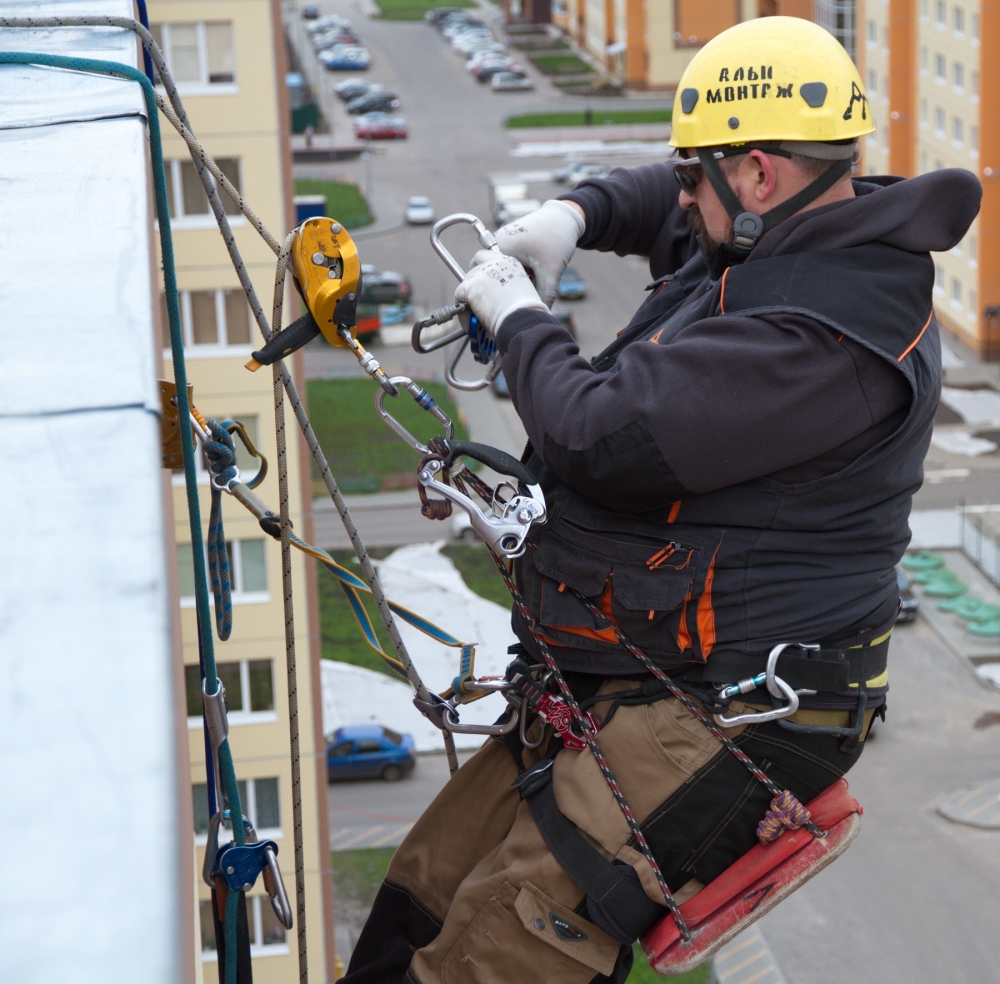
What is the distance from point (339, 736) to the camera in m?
19.7

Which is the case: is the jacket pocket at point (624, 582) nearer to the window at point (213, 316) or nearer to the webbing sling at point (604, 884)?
the webbing sling at point (604, 884)

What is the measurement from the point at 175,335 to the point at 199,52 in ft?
43.4

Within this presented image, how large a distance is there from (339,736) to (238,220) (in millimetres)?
7721

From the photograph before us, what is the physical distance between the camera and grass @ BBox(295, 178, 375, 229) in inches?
1599

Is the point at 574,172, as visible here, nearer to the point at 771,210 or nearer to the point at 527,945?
the point at 771,210

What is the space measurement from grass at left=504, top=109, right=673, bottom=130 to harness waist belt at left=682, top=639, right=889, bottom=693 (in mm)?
48067

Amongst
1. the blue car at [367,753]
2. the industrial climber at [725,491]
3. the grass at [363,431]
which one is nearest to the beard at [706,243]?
the industrial climber at [725,491]

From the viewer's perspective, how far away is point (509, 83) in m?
54.4

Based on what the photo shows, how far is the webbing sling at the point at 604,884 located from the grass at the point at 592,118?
48.2 m

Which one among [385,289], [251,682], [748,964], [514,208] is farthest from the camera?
[514,208]

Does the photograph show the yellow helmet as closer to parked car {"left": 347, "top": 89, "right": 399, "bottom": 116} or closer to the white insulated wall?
the white insulated wall

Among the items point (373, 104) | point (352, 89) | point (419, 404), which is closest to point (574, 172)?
point (373, 104)

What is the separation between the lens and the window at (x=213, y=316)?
15.1m

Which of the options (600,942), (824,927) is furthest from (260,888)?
(600,942)
